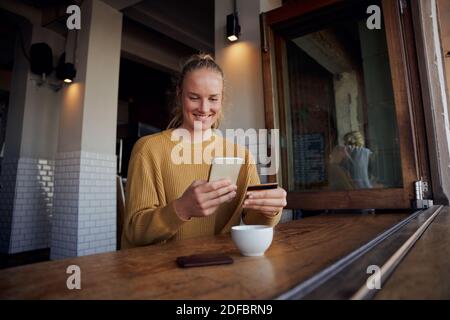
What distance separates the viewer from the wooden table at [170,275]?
473 mm

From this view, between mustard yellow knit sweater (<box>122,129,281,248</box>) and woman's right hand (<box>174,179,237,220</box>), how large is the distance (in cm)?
13

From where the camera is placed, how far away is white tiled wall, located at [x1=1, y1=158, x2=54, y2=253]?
436 centimetres

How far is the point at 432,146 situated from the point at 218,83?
1.39 meters

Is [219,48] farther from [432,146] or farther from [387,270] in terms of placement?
[387,270]

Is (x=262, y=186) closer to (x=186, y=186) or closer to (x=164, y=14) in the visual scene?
(x=186, y=186)

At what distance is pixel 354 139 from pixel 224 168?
163cm

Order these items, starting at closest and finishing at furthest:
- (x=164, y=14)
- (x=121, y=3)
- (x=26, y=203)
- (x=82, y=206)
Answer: (x=82, y=206) < (x=121, y=3) < (x=26, y=203) < (x=164, y=14)

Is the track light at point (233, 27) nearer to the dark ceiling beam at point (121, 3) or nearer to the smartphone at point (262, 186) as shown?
the smartphone at point (262, 186)

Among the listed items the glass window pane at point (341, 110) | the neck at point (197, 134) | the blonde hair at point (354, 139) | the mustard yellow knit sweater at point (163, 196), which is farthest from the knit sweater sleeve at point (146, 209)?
the blonde hair at point (354, 139)

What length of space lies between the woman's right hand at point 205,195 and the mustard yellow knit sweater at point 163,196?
125 mm

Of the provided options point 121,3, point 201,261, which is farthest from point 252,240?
point 121,3

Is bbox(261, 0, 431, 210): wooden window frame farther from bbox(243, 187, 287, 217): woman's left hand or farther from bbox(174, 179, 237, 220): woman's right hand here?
bbox(174, 179, 237, 220): woman's right hand

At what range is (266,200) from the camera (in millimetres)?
1022
